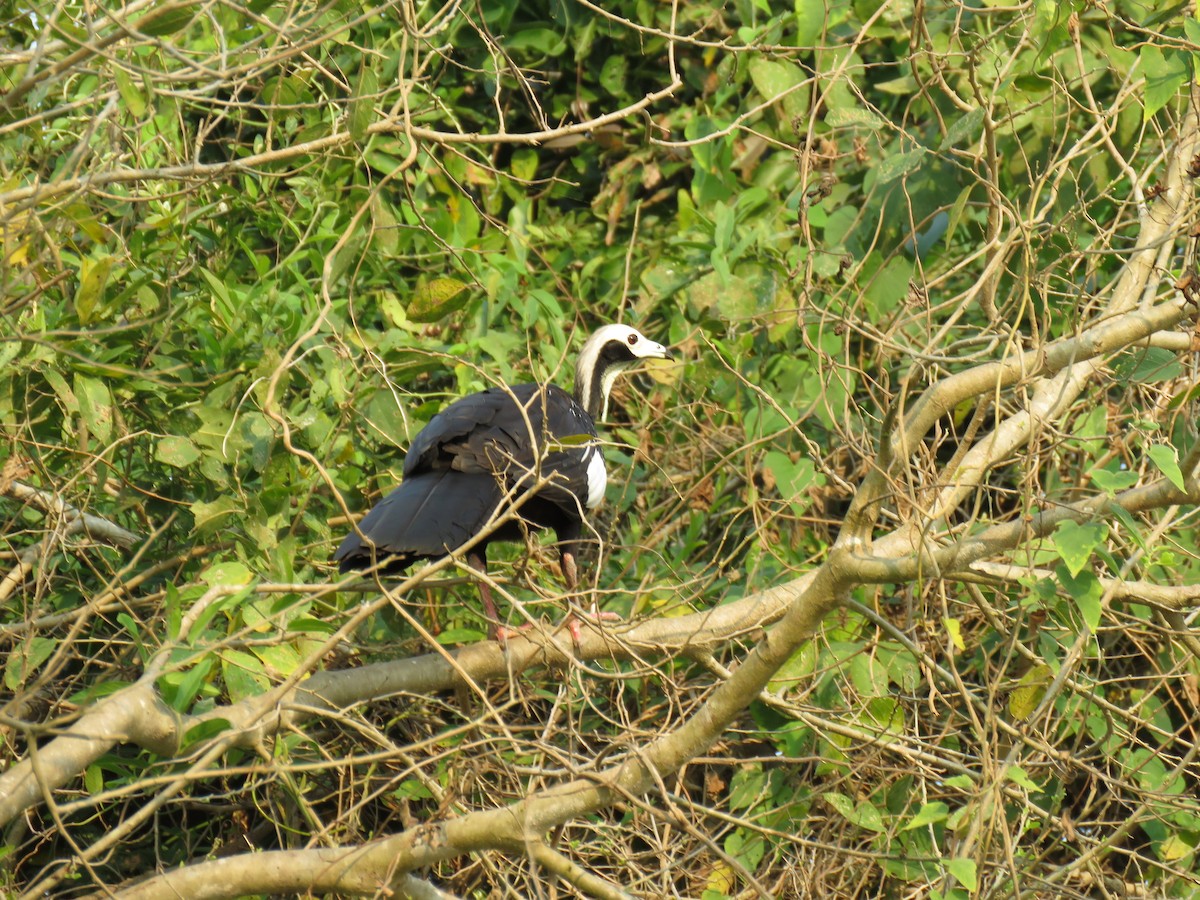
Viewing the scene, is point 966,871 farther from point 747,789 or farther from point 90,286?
point 90,286

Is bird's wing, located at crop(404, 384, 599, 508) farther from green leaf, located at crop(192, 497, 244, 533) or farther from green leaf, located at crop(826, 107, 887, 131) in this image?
green leaf, located at crop(826, 107, 887, 131)

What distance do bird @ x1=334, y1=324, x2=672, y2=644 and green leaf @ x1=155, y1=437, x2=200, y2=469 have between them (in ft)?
1.87

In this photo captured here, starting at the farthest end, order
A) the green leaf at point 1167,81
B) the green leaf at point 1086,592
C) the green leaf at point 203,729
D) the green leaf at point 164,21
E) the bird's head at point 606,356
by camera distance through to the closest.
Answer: the bird's head at point 606,356, the green leaf at point 1167,81, the green leaf at point 203,729, the green leaf at point 164,21, the green leaf at point 1086,592

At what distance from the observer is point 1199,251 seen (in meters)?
4.10

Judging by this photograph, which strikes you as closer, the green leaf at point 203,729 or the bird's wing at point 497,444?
the green leaf at point 203,729

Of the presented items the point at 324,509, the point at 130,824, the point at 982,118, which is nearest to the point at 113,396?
the point at 324,509

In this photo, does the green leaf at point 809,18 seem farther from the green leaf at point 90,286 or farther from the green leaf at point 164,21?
the green leaf at point 90,286

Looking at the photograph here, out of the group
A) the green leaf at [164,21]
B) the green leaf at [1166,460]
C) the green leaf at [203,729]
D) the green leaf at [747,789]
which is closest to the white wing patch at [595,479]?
the green leaf at [747,789]

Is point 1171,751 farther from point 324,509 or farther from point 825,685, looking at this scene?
point 324,509

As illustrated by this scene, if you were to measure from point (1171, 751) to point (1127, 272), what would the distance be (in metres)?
2.13

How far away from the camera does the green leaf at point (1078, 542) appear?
290 cm

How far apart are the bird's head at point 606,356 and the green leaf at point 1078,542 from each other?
10.0ft

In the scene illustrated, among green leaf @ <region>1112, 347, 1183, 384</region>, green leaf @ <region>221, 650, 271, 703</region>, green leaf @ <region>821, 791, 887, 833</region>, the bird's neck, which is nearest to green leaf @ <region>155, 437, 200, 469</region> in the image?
green leaf @ <region>221, 650, 271, 703</region>

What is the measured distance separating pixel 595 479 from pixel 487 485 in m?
0.78
